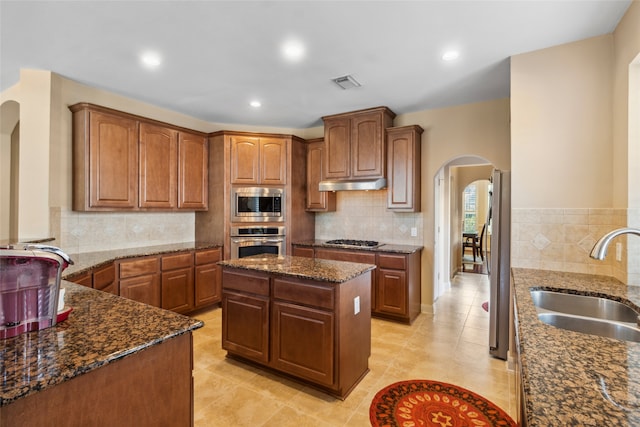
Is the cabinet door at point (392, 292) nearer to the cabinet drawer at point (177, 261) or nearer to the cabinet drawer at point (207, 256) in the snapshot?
the cabinet drawer at point (207, 256)

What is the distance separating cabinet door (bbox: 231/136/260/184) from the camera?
4.37 metres

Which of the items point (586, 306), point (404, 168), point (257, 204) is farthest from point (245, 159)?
point (586, 306)

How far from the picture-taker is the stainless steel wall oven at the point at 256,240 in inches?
172

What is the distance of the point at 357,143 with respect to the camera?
165 inches

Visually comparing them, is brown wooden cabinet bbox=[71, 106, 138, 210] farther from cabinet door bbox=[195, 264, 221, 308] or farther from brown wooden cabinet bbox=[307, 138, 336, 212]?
brown wooden cabinet bbox=[307, 138, 336, 212]

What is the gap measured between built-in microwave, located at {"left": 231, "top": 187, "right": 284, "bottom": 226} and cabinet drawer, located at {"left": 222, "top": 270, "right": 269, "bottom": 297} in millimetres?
1711

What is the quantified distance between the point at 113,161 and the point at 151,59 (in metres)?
1.30

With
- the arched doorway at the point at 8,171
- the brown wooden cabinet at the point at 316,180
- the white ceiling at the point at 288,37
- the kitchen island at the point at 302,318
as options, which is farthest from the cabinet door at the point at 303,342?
the arched doorway at the point at 8,171

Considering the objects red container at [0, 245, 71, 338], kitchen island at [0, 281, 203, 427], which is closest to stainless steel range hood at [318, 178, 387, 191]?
kitchen island at [0, 281, 203, 427]

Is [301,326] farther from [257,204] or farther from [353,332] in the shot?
[257,204]

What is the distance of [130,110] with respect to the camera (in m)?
3.74

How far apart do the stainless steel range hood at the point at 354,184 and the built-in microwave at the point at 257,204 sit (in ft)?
2.21

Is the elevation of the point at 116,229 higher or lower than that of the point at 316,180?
lower

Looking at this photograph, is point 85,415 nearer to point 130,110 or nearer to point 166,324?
point 166,324
